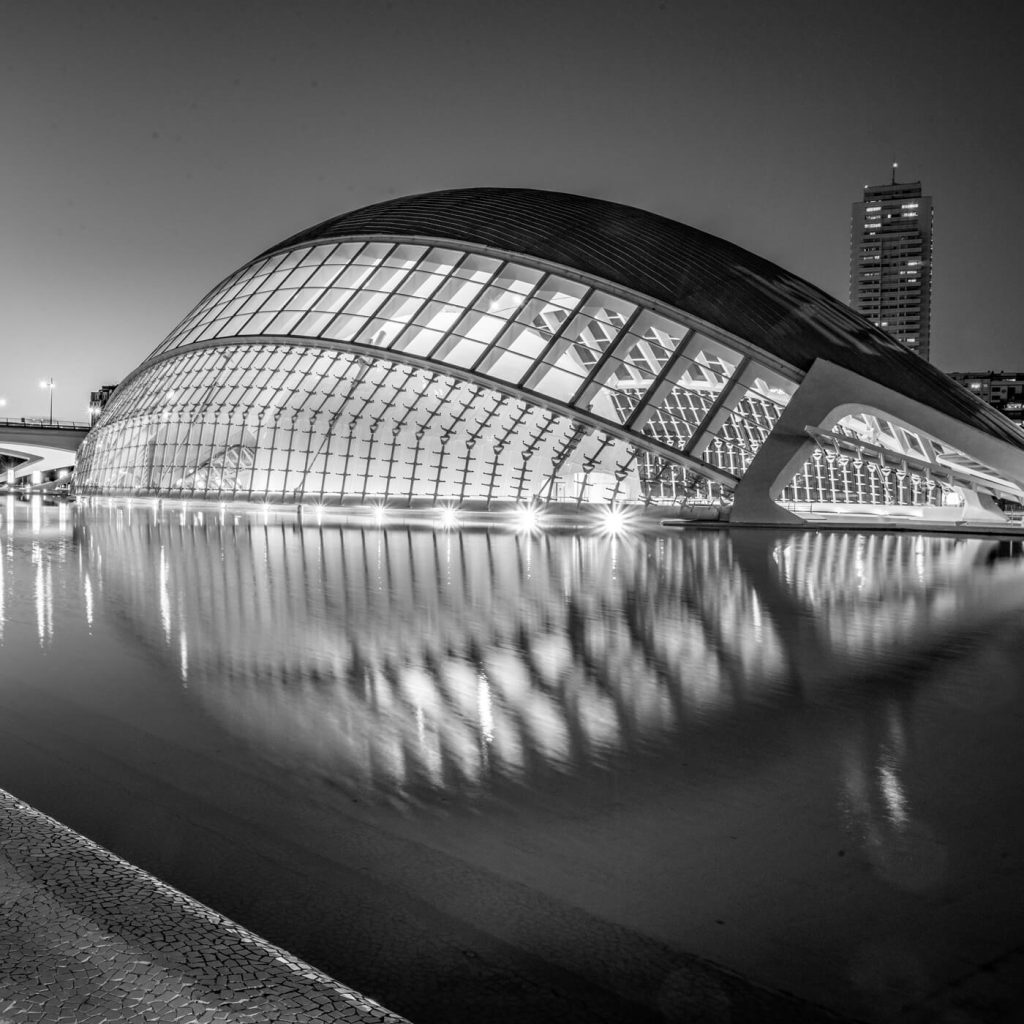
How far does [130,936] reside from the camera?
2750 mm

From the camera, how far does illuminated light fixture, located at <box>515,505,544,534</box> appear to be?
91.6 feet

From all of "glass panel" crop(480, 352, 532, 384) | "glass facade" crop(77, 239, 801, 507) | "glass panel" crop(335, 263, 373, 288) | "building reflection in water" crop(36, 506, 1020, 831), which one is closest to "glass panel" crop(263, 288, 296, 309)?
"glass facade" crop(77, 239, 801, 507)

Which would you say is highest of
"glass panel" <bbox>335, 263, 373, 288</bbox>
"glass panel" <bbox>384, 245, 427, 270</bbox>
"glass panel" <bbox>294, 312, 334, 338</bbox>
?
"glass panel" <bbox>384, 245, 427, 270</bbox>

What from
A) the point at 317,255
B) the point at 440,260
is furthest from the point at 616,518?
the point at 317,255

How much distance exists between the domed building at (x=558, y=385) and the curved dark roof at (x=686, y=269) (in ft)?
0.35

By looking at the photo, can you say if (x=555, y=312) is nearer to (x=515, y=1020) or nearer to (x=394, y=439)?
(x=394, y=439)

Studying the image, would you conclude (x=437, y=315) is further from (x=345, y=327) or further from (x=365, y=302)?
(x=345, y=327)

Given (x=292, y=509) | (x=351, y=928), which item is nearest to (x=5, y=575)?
(x=351, y=928)

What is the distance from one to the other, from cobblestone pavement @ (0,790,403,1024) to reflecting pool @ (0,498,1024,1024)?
1.35 feet

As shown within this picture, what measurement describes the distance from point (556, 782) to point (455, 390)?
26990 millimetres

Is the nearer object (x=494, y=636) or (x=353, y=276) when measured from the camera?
(x=494, y=636)

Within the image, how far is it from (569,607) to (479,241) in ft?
77.6

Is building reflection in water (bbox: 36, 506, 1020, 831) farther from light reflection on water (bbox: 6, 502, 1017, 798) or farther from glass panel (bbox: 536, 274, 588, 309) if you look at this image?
glass panel (bbox: 536, 274, 588, 309)

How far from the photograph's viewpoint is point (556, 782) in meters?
4.96
